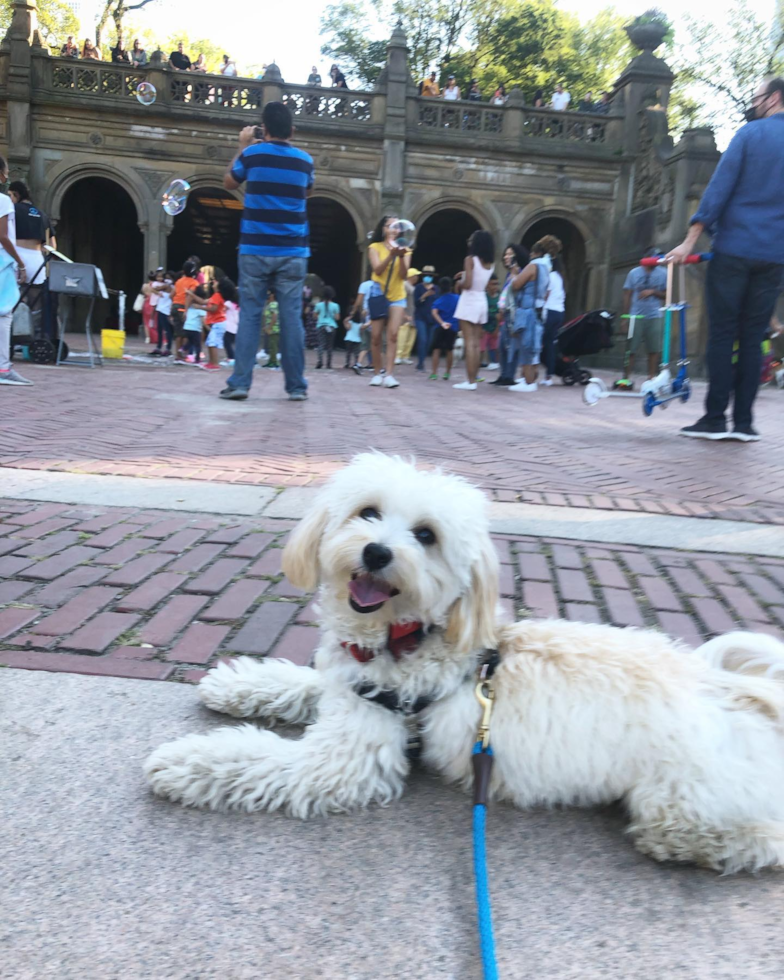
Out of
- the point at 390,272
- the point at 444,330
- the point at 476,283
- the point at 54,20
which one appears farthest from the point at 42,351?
the point at 54,20

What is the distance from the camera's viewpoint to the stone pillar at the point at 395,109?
24781mm

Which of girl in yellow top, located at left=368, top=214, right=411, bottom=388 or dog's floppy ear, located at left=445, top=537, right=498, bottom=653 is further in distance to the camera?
girl in yellow top, located at left=368, top=214, right=411, bottom=388

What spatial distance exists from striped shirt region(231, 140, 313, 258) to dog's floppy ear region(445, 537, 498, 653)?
6.59 meters

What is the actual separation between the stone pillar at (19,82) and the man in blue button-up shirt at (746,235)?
77.9 feet

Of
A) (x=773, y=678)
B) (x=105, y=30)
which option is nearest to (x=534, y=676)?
(x=773, y=678)

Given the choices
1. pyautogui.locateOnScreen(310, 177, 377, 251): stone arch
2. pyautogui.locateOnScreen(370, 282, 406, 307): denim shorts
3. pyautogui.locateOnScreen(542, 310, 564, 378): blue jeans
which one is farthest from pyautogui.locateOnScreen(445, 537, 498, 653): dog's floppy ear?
pyautogui.locateOnScreen(310, 177, 377, 251): stone arch

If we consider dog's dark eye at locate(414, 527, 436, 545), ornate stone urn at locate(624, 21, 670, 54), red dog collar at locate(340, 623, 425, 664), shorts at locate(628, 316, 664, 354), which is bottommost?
red dog collar at locate(340, 623, 425, 664)

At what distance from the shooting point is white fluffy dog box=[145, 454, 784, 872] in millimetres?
1599

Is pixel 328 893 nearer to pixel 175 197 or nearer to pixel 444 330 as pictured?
pixel 444 330

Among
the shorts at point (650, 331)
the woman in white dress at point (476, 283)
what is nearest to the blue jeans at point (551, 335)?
the shorts at point (650, 331)

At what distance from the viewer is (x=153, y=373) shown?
11.7m

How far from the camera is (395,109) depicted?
2477 cm

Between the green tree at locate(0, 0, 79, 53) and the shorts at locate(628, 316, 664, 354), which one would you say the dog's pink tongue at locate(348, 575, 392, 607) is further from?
the green tree at locate(0, 0, 79, 53)

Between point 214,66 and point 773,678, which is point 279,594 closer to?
point 773,678
